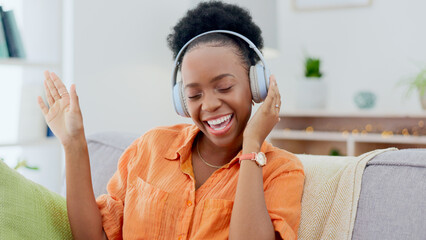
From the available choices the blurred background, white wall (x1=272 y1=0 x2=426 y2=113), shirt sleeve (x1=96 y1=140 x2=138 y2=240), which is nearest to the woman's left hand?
shirt sleeve (x1=96 y1=140 x2=138 y2=240)

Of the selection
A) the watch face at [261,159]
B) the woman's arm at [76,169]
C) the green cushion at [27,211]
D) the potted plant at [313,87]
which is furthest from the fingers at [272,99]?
the potted plant at [313,87]

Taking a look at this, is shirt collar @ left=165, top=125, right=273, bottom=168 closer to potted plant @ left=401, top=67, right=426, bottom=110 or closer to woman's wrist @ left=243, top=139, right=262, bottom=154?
woman's wrist @ left=243, top=139, right=262, bottom=154

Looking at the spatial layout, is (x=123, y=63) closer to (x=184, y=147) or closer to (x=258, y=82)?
(x=184, y=147)

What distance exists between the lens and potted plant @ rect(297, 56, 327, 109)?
11.5 feet

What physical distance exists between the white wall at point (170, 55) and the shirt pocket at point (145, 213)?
72.9 inches

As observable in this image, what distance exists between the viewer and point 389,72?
3.64 m

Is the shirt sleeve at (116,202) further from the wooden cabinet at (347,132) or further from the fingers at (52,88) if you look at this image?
the wooden cabinet at (347,132)

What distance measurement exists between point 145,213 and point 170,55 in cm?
252

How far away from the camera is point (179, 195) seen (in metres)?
1.17

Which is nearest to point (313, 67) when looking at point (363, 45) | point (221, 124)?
point (363, 45)

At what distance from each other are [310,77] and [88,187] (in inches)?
103

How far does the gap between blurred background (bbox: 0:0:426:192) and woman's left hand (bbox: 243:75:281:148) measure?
6.46ft

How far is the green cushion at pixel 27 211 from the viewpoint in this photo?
3.56 ft

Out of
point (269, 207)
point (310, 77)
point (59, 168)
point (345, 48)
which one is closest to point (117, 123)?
point (59, 168)
